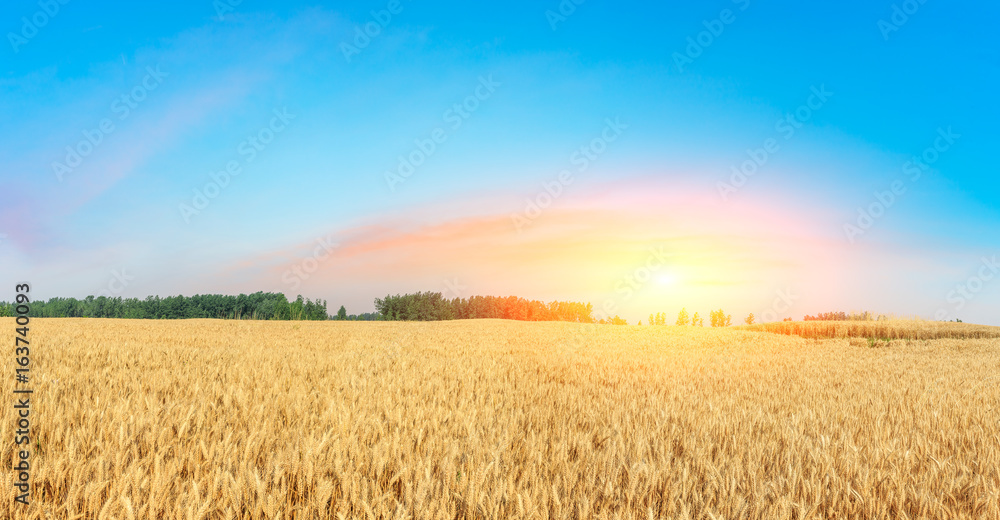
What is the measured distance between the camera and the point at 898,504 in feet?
9.68

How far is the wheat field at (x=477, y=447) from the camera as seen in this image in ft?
8.54

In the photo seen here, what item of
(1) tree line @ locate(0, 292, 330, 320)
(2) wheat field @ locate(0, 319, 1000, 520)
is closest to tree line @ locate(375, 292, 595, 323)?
(1) tree line @ locate(0, 292, 330, 320)

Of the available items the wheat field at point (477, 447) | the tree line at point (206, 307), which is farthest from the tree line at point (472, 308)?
the wheat field at point (477, 447)

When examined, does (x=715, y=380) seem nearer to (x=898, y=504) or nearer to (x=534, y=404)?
(x=534, y=404)

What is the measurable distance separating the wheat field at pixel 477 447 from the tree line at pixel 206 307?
320 feet

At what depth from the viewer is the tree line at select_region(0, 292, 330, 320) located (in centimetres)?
10194

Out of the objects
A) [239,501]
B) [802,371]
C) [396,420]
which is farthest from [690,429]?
[802,371]

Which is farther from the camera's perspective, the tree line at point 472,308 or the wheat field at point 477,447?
the tree line at point 472,308

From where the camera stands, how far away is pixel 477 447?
11.5 feet

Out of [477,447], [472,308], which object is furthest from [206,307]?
[477,447]

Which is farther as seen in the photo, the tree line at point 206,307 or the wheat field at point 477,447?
the tree line at point 206,307

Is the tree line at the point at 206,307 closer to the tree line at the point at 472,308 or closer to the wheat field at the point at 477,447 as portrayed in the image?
the tree line at the point at 472,308

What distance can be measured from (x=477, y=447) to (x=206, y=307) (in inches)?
5156

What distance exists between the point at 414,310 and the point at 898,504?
97.3m
